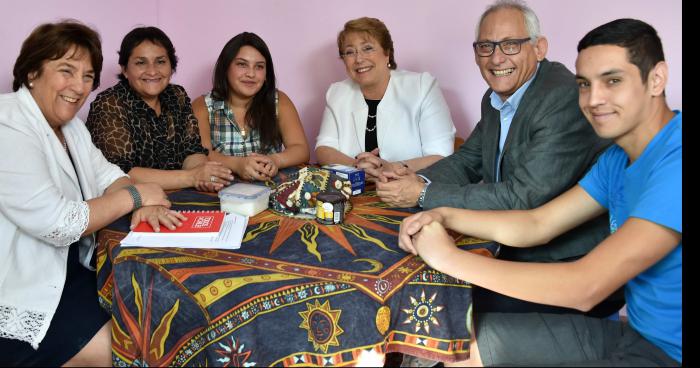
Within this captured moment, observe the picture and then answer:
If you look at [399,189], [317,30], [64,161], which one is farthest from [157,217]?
[317,30]

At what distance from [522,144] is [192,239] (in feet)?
3.85

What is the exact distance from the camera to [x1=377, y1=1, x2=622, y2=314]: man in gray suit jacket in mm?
1794

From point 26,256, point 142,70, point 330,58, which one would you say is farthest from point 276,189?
point 330,58

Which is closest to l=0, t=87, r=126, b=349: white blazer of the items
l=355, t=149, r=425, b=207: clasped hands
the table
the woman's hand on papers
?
the woman's hand on papers

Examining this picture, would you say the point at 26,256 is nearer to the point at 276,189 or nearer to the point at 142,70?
the point at 276,189

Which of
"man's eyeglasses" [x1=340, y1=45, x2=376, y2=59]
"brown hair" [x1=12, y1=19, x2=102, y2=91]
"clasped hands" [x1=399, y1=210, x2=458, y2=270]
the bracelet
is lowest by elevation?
"clasped hands" [x1=399, y1=210, x2=458, y2=270]

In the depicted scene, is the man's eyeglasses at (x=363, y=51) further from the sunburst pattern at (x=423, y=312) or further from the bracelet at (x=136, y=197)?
the sunburst pattern at (x=423, y=312)

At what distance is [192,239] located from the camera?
5.10 ft

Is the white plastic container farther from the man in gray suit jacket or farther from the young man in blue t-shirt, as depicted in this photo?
the young man in blue t-shirt

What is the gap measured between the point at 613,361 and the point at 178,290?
1.07m

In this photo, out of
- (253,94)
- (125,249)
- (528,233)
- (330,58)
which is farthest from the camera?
(330,58)

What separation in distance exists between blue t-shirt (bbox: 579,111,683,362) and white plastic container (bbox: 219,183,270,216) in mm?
1092

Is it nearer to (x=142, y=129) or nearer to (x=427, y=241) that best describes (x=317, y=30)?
(x=142, y=129)

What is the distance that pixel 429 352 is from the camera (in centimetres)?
133
